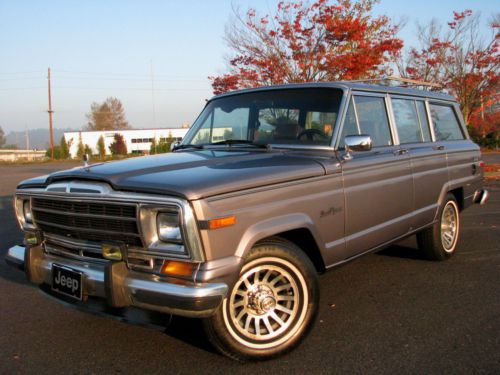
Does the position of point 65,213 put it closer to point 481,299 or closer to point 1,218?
point 481,299

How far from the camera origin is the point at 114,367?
3.05 m

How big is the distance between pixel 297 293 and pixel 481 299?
1.97m

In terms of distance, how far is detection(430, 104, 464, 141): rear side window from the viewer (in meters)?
5.54

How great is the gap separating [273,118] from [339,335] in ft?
6.47

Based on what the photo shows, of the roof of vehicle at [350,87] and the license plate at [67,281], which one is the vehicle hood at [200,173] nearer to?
the license plate at [67,281]

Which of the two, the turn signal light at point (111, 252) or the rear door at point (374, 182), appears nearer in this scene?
the turn signal light at point (111, 252)

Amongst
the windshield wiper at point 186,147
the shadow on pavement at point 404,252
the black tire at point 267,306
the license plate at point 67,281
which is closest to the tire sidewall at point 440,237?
the shadow on pavement at point 404,252

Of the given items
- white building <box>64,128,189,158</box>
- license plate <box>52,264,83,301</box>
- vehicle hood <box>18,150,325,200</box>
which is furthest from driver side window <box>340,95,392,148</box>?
white building <box>64,128,189,158</box>

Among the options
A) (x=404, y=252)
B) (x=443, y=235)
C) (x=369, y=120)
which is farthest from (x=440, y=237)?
(x=369, y=120)

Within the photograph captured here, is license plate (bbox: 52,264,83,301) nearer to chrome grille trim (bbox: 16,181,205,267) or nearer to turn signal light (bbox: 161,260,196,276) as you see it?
chrome grille trim (bbox: 16,181,205,267)

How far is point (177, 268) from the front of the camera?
276cm

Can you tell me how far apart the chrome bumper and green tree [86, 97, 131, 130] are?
8674 centimetres

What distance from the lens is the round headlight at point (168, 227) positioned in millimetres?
2748

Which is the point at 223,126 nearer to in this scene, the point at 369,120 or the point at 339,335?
the point at 369,120
